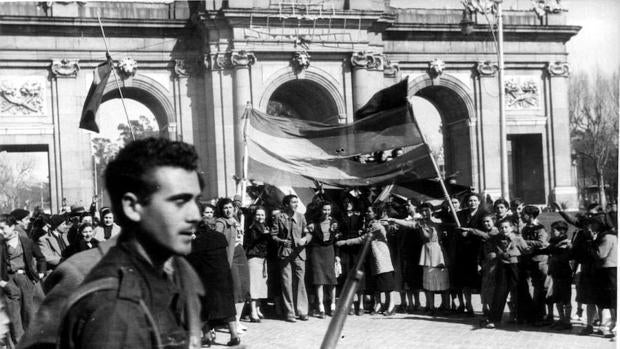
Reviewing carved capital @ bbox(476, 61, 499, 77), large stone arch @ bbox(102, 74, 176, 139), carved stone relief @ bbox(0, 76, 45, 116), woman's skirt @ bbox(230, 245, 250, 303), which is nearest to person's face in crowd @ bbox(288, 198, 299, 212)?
woman's skirt @ bbox(230, 245, 250, 303)

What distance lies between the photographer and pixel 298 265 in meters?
13.7

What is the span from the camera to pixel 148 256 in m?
2.31

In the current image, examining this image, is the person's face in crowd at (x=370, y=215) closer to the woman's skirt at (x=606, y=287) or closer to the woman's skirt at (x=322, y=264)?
the woman's skirt at (x=322, y=264)

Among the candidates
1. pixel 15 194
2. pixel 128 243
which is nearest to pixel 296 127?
pixel 128 243

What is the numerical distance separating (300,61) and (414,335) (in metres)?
18.5

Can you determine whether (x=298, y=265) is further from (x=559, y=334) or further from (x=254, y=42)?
(x=254, y=42)

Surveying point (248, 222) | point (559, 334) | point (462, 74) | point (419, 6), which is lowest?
point (559, 334)

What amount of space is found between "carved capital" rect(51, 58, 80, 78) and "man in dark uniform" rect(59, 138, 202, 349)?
2764 centimetres

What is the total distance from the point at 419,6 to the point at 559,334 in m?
24.4

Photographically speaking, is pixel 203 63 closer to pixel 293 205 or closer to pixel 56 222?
pixel 56 222

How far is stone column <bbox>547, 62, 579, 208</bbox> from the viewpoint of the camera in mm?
34094

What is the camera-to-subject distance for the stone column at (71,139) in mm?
28812

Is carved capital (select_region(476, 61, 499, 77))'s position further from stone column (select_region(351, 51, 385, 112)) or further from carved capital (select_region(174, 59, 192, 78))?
carved capital (select_region(174, 59, 192, 78))

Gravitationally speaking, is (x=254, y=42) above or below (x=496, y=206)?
above
